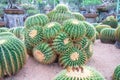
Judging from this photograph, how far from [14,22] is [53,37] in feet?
16.2

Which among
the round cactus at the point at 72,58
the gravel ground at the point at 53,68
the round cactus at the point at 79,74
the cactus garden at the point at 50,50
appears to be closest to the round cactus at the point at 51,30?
the cactus garden at the point at 50,50

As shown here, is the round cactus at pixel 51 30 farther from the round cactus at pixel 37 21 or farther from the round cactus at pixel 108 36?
the round cactus at pixel 108 36

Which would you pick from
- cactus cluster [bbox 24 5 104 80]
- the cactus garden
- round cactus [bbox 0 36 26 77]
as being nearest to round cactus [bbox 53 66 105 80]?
the cactus garden

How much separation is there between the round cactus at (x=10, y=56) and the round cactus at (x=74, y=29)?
710 millimetres

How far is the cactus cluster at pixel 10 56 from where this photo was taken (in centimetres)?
333

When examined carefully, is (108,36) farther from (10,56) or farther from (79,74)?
(79,74)

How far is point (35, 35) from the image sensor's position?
3.97 m

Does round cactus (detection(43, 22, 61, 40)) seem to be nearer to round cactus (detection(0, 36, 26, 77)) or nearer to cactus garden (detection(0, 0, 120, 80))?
cactus garden (detection(0, 0, 120, 80))

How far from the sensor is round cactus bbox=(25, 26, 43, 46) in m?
3.97

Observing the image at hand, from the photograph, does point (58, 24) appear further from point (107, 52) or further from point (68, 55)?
point (107, 52)

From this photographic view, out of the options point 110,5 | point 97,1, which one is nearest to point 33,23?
point 110,5

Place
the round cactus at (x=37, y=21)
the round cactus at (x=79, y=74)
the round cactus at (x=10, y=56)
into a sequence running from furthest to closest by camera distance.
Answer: the round cactus at (x=37, y=21) → the round cactus at (x=10, y=56) → the round cactus at (x=79, y=74)

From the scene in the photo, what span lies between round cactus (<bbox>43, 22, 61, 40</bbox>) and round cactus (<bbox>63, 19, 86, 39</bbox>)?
0.10 m

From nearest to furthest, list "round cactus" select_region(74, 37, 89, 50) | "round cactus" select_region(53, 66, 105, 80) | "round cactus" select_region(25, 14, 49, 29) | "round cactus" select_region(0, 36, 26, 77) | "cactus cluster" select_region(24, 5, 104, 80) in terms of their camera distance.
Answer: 1. "round cactus" select_region(53, 66, 105, 80)
2. "round cactus" select_region(0, 36, 26, 77)
3. "cactus cluster" select_region(24, 5, 104, 80)
4. "round cactus" select_region(74, 37, 89, 50)
5. "round cactus" select_region(25, 14, 49, 29)
